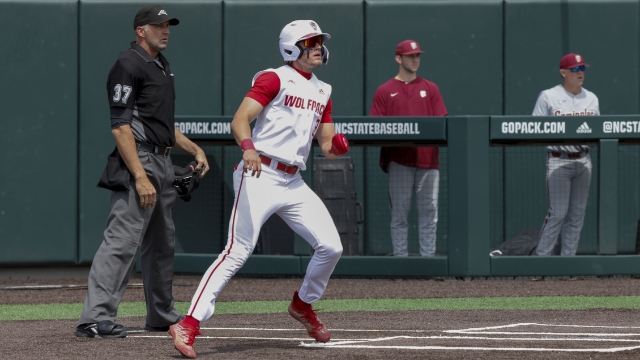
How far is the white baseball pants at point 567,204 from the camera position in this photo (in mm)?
10164

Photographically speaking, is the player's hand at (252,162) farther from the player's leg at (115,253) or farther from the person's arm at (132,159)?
the player's leg at (115,253)

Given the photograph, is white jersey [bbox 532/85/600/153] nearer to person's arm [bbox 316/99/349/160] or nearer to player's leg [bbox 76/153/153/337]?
person's arm [bbox 316/99/349/160]

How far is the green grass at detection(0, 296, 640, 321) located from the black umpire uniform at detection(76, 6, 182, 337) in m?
1.64

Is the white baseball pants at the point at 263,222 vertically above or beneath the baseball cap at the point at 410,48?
beneath

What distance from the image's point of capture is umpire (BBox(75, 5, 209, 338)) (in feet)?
20.9

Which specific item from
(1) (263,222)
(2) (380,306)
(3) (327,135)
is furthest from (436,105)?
(1) (263,222)

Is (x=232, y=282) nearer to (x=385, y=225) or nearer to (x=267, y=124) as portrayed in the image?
(x=385, y=225)

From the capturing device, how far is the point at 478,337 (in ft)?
20.6

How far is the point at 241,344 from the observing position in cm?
605

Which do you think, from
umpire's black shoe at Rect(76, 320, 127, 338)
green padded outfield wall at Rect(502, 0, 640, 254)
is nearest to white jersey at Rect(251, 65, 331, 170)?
umpire's black shoe at Rect(76, 320, 127, 338)

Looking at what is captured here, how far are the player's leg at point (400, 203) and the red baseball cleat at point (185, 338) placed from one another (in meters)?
4.94

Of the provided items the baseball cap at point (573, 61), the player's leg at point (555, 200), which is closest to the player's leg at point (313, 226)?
the player's leg at point (555, 200)

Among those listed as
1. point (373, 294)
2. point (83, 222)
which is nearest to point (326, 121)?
point (373, 294)

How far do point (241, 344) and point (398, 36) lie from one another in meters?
6.59
